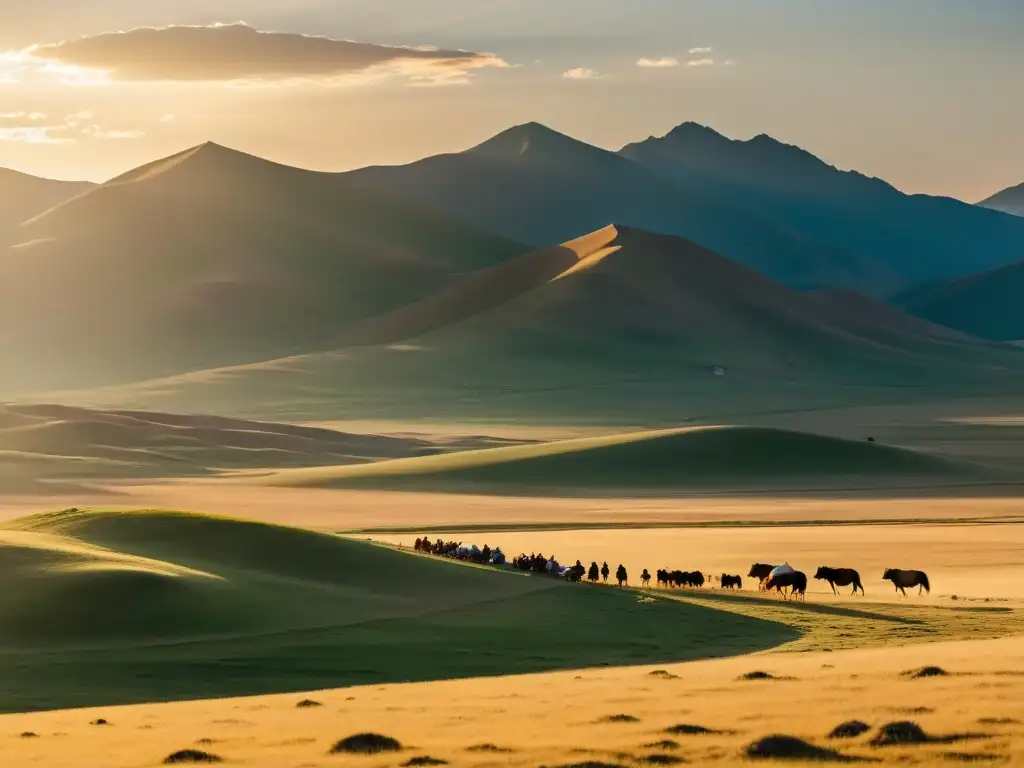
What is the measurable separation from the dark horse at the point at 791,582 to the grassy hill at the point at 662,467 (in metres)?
56.9

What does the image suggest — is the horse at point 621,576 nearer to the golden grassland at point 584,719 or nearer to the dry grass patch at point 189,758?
the golden grassland at point 584,719

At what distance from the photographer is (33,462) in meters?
124

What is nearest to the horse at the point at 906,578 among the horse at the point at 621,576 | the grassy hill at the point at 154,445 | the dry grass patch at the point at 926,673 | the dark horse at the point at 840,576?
the dark horse at the point at 840,576

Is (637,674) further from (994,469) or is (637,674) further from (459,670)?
(994,469)

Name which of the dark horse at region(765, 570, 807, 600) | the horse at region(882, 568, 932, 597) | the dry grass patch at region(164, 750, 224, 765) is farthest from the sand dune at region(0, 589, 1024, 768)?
the horse at region(882, 568, 932, 597)

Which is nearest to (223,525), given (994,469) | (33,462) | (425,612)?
(425,612)

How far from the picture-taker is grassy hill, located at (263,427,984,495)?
4562 inches

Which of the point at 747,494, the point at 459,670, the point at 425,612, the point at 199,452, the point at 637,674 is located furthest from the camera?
the point at 199,452

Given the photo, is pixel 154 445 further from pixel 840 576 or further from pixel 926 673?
pixel 926 673

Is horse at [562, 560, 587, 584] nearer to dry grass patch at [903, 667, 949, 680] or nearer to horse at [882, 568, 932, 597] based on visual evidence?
horse at [882, 568, 932, 597]

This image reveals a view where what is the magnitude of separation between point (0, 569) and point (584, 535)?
116 ft

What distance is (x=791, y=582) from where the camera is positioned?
53.1 meters

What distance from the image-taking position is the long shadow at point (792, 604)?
4722 centimetres

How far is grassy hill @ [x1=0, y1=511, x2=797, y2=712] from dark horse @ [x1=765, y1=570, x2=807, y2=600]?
5.35 meters
